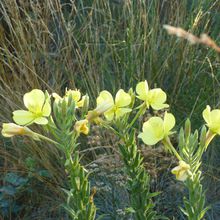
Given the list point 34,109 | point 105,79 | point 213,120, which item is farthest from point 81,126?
point 105,79

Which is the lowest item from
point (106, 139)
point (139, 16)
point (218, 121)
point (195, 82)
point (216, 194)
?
point (218, 121)

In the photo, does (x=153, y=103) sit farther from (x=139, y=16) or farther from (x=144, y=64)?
(x=139, y=16)

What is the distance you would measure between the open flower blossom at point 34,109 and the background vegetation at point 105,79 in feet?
3.98

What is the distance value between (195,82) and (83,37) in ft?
2.73

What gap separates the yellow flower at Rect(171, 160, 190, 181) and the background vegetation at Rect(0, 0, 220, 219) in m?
1.37

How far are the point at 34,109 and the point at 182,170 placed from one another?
0.48 metres

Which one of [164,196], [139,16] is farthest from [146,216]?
[139,16]

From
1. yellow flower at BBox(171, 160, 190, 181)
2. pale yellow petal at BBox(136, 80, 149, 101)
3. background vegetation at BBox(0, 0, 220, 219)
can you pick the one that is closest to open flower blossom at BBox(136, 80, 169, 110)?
pale yellow petal at BBox(136, 80, 149, 101)

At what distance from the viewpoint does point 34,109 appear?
1.83 metres

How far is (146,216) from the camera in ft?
6.40

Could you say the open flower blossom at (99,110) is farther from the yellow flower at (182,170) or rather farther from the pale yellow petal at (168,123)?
the yellow flower at (182,170)

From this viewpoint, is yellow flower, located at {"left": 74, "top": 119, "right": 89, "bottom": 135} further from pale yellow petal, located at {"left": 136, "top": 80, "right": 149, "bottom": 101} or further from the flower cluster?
pale yellow petal, located at {"left": 136, "top": 80, "right": 149, "bottom": 101}

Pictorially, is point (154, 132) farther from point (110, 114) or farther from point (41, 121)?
point (41, 121)

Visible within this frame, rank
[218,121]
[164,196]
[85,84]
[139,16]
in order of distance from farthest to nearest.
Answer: [139,16]
[85,84]
[164,196]
[218,121]
